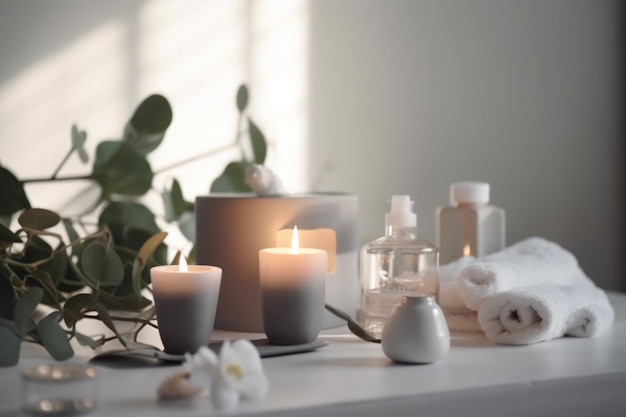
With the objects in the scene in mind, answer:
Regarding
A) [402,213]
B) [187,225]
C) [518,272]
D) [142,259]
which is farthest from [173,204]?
[518,272]

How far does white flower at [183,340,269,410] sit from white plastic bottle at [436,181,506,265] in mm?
596

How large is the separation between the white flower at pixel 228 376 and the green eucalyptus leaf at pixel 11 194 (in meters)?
0.46

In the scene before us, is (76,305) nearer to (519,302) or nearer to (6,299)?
(6,299)

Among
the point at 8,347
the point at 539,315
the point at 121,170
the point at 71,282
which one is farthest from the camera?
the point at 121,170

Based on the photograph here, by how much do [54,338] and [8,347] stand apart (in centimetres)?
4

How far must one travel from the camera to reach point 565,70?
1.54m

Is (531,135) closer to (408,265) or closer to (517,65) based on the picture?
(517,65)

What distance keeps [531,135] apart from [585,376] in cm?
82

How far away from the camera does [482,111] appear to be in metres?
1.47

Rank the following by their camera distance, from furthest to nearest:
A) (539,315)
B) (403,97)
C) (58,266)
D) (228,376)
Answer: (403,97) → (58,266) → (539,315) → (228,376)

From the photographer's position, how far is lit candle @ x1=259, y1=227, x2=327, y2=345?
34.5 inches

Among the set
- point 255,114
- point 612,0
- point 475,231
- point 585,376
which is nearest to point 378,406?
point 585,376

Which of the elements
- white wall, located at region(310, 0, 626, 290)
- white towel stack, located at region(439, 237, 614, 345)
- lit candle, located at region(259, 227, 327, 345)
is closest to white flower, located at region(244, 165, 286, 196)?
lit candle, located at region(259, 227, 327, 345)

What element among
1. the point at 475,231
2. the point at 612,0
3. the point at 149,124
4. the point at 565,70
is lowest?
the point at 475,231
